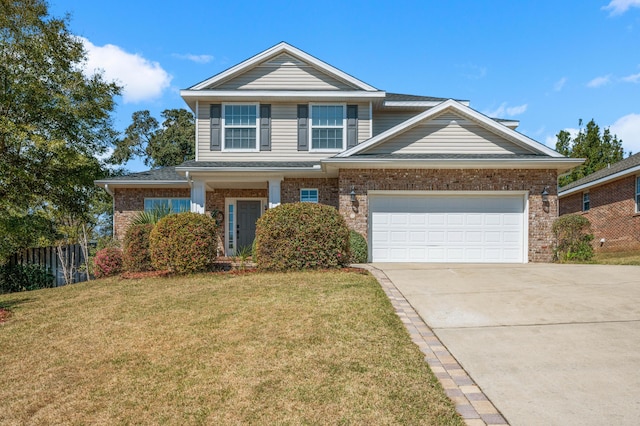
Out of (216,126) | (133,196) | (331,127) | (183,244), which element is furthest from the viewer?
(133,196)

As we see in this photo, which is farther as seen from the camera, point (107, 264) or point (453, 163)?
point (453, 163)

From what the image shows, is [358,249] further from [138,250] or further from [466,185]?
[138,250]

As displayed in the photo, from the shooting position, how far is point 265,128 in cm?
1490

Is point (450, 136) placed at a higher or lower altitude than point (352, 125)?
lower

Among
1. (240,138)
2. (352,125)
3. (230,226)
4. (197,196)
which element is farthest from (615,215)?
(197,196)

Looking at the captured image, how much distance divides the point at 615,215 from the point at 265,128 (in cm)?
1551

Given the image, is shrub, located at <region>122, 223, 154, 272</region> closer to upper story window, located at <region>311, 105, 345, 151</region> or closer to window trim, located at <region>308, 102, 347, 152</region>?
window trim, located at <region>308, 102, 347, 152</region>

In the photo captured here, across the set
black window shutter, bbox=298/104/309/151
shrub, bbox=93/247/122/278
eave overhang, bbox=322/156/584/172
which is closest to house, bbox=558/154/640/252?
eave overhang, bbox=322/156/584/172

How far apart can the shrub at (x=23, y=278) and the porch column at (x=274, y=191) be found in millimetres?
8564

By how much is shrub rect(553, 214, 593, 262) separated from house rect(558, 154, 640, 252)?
6050 mm

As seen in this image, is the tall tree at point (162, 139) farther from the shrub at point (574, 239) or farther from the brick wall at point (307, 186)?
the shrub at point (574, 239)

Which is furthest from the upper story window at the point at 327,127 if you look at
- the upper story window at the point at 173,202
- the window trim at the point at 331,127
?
the upper story window at the point at 173,202

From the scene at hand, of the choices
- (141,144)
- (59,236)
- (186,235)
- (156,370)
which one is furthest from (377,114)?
(141,144)

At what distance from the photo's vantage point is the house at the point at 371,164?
12852 millimetres
